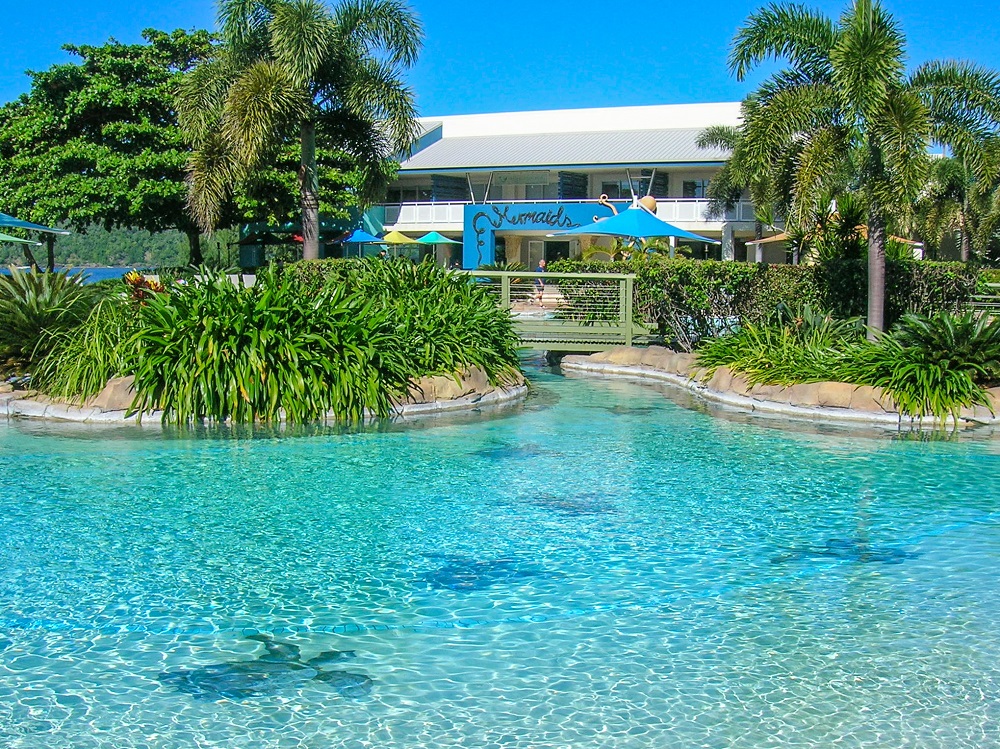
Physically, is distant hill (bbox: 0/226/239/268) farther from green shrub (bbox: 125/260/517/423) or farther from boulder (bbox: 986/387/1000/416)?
boulder (bbox: 986/387/1000/416)

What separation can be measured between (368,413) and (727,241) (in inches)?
1036

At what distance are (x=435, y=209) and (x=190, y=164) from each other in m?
18.5

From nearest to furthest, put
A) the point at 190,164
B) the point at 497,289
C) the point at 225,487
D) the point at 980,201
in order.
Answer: the point at 225,487
the point at 497,289
the point at 190,164
the point at 980,201

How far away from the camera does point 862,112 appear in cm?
1405

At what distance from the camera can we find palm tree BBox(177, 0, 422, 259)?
20.9 m

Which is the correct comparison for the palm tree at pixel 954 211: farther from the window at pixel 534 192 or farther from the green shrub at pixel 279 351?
the green shrub at pixel 279 351

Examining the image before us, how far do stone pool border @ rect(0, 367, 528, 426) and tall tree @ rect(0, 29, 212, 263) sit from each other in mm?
20257

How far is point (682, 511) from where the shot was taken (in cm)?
866

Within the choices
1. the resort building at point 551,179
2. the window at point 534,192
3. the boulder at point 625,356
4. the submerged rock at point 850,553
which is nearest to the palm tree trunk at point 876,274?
the boulder at point 625,356

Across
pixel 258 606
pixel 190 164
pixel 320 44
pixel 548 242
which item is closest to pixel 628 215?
pixel 320 44

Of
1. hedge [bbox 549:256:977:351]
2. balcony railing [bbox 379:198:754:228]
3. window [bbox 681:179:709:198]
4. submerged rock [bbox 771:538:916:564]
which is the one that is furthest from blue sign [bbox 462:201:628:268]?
submerged rock [bbox 771:538:916:564]

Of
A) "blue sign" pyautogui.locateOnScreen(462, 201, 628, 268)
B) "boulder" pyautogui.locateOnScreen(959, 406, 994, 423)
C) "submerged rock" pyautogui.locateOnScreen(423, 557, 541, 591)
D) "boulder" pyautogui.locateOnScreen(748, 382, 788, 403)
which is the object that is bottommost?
"submerged rock" pyautogui.locateOnScreen(423, 557, 541, 591)

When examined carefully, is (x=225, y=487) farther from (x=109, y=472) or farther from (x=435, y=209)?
(x=435, y=209)

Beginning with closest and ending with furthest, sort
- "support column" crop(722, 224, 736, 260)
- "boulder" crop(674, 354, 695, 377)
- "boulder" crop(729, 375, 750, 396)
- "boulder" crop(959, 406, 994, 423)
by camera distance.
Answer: "boulder" crop(959, 406, 994, 423), "boulder" crop(729, 375, 750, 396), "boulder" crop(674, 354, 695, 377), "support column" crop(722, 224, 736, 260)
